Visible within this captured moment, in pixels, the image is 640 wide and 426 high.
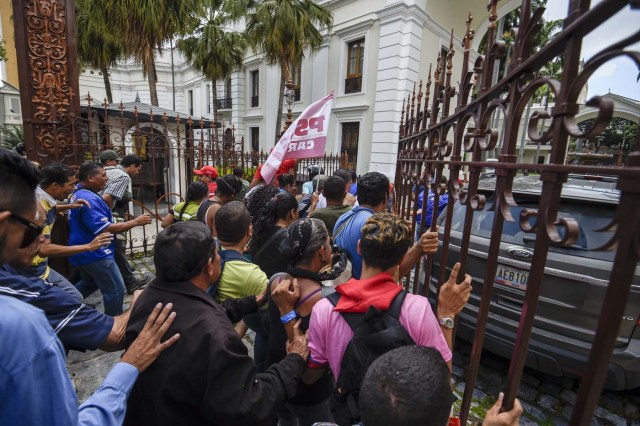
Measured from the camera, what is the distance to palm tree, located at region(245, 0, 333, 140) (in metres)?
13.8

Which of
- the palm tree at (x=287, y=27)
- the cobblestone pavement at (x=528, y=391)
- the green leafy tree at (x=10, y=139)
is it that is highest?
the palm tree at (x=287, y=27)

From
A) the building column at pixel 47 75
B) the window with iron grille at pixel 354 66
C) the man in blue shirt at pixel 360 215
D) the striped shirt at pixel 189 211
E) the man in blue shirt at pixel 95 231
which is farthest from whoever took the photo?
the window with iron grille at pixel 354 66

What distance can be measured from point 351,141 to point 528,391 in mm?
13474

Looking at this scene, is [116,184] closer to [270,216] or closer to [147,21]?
[270,216]

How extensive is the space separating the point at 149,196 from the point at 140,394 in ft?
43.5

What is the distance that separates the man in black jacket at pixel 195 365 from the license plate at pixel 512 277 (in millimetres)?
1890

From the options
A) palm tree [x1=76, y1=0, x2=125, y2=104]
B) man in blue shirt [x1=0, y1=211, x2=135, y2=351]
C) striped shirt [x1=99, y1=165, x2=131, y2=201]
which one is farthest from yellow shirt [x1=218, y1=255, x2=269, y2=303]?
palm tree [x1=76, y1=0, x2=125, y2=104]

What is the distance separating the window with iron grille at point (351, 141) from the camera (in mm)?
15125

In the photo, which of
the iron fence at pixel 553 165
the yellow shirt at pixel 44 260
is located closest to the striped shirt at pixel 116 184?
the yellow shirt at pixel 44 260

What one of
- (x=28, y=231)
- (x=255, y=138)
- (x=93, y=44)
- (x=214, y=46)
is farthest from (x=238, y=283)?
(x=255, y=138)

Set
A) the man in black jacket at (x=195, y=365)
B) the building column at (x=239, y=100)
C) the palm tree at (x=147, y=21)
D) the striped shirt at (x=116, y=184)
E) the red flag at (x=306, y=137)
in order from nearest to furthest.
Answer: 1. the man in black jacket at (x=195, y=365)
2. the red flag at (x=306, y=137)
3. the striped shirt at (x=116, y=184)
4. the palm tree at (x=147, y=21)
5. the building column at (x=239, y=100)

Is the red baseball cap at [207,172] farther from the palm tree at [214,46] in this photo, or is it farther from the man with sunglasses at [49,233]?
the palm tree at [214,46]

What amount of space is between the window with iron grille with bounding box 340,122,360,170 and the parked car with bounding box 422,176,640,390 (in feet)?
40.8

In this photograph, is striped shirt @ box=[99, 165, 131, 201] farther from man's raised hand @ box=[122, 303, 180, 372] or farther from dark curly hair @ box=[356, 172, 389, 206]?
man's raised hand @ box=[122, 303, 180, 372]
